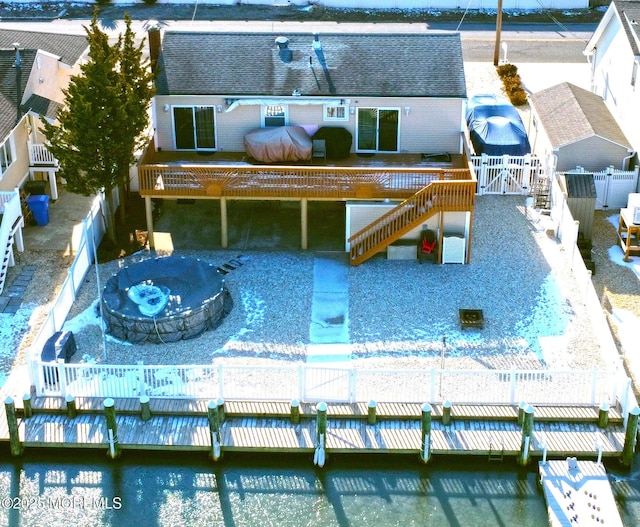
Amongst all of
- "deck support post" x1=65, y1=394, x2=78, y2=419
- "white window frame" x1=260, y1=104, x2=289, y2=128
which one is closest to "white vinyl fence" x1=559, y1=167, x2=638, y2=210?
"white window frame" x1=260, y1=104, x2=289, y2=128

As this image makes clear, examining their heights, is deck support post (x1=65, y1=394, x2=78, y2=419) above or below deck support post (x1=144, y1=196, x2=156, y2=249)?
below

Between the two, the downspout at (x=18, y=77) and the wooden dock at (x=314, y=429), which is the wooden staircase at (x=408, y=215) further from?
the downspout at (x=18, y=77)

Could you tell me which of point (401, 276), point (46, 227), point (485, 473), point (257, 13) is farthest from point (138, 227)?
point (257, 13)

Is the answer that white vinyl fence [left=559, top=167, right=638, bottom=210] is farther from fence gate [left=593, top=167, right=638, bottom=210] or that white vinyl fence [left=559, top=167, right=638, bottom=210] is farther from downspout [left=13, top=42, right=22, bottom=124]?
downspout [left=13, top=42, right=22, bottom=124]

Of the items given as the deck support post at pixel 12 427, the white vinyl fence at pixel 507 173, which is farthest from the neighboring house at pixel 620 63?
the deck support post at pixel 12 427

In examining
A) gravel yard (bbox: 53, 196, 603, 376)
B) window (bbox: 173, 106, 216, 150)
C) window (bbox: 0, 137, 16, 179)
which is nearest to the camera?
gravel yard (bbox: 53, 196, 603, 376)

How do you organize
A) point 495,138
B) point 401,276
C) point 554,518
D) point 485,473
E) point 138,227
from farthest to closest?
1. point 495,138
2. point 138,227
3. point 401,276
4. point 485,473
5. point 554,518

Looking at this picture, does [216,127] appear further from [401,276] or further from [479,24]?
[479,24]
